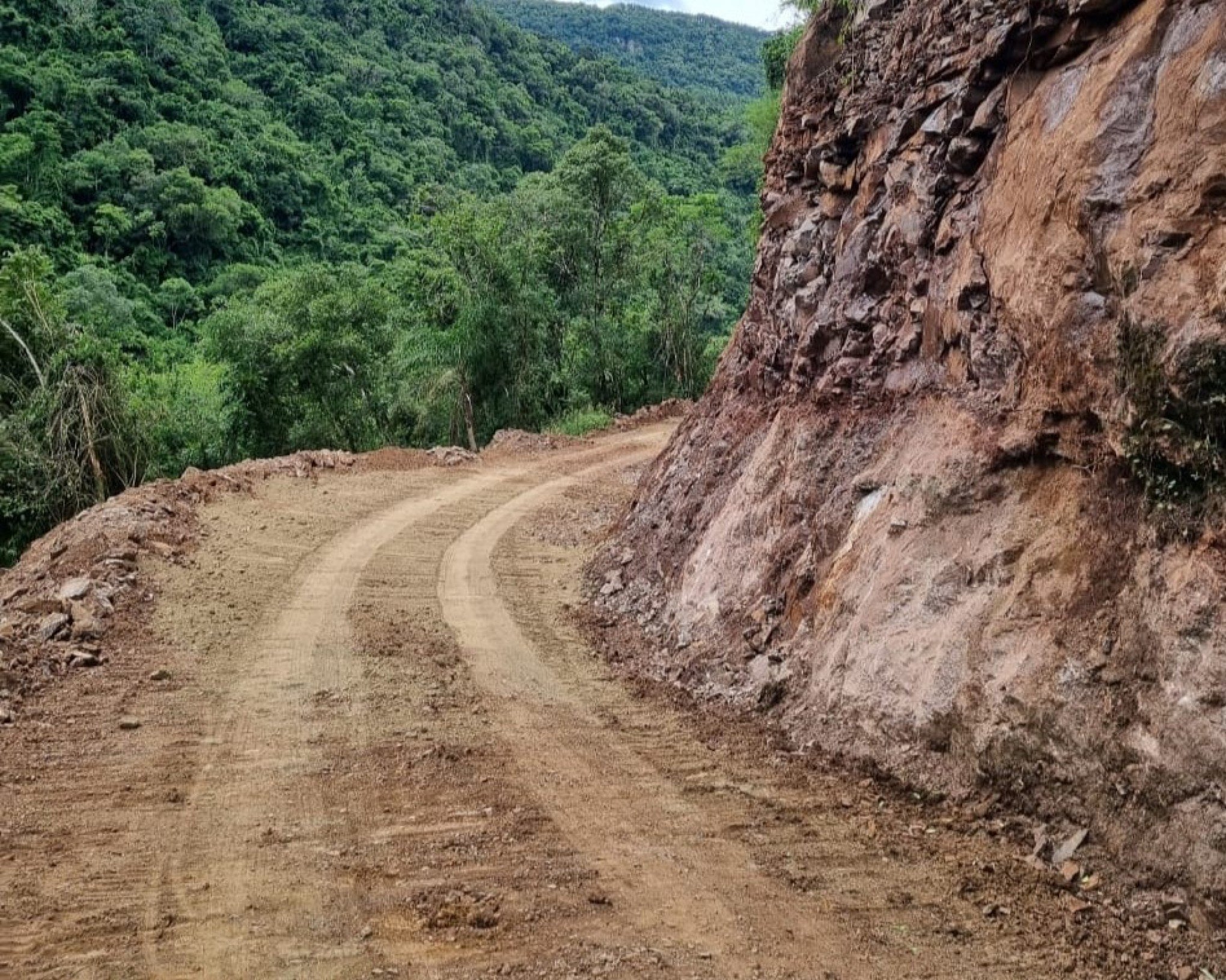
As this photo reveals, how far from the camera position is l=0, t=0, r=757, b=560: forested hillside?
2233cm

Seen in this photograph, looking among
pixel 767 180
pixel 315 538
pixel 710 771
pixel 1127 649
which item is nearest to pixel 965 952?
pixel 1127 649

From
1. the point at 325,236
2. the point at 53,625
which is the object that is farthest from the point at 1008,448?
the point at 325,236

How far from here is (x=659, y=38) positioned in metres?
166

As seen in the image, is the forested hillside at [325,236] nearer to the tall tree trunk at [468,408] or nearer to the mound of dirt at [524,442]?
the tall tree trunk at [468,408]

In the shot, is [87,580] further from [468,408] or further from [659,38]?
[659,38]

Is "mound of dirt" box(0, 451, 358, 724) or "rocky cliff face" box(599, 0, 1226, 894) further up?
"rocky cliff face" box(599, 0, 1226, 894)

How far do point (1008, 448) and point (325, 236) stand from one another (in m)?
56.6

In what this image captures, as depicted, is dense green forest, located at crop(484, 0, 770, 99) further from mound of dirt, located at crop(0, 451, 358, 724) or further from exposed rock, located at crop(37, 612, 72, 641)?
exposed rock, located at crop(37, 612, 72, 641)

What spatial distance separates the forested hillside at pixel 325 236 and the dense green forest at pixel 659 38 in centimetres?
5748

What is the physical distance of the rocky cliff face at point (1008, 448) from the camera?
4555 mm

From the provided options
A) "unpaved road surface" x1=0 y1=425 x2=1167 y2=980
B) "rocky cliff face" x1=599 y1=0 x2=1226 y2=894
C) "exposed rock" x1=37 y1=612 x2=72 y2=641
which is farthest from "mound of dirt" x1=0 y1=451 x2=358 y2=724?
"rocky cliff face" x1=599 y1=0 x2=1226 y2=894

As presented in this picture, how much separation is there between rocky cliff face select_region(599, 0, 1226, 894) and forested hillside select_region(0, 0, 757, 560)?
1373 centimetres

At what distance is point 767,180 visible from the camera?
11.7m

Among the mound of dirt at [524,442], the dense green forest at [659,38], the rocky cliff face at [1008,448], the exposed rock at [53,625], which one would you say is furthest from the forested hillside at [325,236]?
the dense green forest at [659,38]
